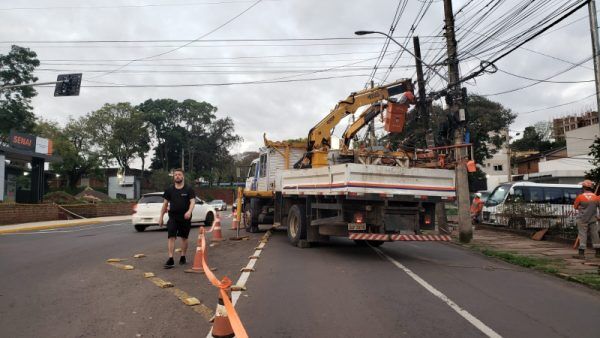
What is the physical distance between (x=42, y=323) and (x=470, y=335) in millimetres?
4466

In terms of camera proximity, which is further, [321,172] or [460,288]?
[321,172]

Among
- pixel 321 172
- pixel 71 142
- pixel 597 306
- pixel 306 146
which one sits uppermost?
pixel 71 142

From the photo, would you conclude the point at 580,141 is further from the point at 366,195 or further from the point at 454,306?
the point at 454,306

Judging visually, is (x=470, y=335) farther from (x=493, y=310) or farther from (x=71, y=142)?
(x=71, y=142)

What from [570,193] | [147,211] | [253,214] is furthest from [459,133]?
[147,211]

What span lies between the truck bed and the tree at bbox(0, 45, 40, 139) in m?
47.5

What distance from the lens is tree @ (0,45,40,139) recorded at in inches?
1855

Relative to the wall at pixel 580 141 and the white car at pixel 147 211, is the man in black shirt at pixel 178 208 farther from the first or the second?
the wall at pixel 580 141

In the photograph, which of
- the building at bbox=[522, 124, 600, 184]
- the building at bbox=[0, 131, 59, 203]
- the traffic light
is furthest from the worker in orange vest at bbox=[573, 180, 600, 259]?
the building at bbox=[0, 131, 59, 203]

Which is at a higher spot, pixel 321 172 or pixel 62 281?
pixel 321 172

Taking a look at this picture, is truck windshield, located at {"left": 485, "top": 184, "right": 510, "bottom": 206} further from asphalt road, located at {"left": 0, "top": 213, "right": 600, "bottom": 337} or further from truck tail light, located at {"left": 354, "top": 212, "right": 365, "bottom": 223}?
truck tail light, located at {"left": 354, "top": 212, "right": 365, "bottom": 223}

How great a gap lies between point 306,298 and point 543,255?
8.16 metres

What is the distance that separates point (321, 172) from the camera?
34.6 ft

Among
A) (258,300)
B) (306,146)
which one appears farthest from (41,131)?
(258,300)
